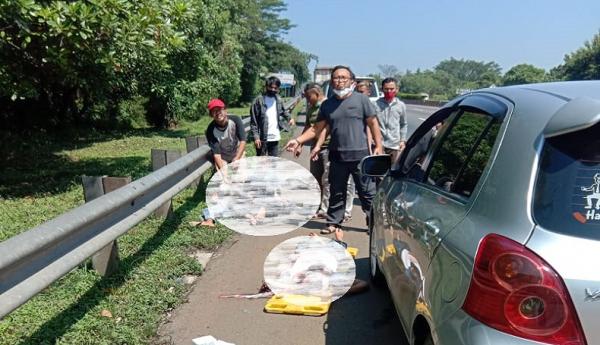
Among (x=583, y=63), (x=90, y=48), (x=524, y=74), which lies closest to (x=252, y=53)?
(x=524, y=74)

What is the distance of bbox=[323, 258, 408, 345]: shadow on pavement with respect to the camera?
11.6ft

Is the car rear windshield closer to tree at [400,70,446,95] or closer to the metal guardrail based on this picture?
the metal guardrail

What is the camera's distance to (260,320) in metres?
3.90

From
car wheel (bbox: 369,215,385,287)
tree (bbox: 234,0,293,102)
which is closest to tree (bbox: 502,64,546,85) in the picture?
tree (bbox: 234,0,293,102)

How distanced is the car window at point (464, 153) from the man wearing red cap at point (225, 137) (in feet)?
13.5

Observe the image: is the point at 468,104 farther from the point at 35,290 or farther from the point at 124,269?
the point at 124,269

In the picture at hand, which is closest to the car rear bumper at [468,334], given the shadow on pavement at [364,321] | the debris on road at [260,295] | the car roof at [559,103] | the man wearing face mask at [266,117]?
the car roof at [559,103]

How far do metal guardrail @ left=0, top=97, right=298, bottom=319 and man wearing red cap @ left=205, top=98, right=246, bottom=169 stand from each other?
5.04ft

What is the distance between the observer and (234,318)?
391 centimetres

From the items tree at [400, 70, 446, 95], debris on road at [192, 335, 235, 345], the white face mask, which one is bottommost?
tree at [400, 70, 446, 95]

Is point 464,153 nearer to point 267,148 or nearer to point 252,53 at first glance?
point 267,148

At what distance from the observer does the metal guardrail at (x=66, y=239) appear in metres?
2.76

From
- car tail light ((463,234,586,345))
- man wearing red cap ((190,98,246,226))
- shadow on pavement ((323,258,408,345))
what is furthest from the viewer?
man wearing red cap ((190,98,246,226))

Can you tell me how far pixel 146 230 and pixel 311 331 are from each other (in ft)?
9.23
